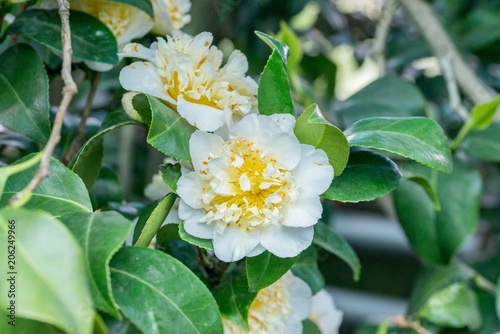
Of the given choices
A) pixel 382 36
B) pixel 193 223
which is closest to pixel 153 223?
pixel 193 223

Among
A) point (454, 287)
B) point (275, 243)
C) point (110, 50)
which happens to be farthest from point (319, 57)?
point (275, 243)

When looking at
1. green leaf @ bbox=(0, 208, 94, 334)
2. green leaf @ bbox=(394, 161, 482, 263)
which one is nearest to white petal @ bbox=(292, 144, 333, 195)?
green leaf @ bbox=(0, 208, 94, 334)

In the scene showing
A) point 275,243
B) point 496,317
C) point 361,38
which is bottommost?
point 496,317

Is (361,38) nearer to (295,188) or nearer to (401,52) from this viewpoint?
(401,52)

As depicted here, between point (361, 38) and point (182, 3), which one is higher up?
point (182, 3)

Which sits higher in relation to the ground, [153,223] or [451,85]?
[153,223]

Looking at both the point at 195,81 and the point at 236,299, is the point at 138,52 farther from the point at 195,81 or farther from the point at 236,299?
the point at 236,299
